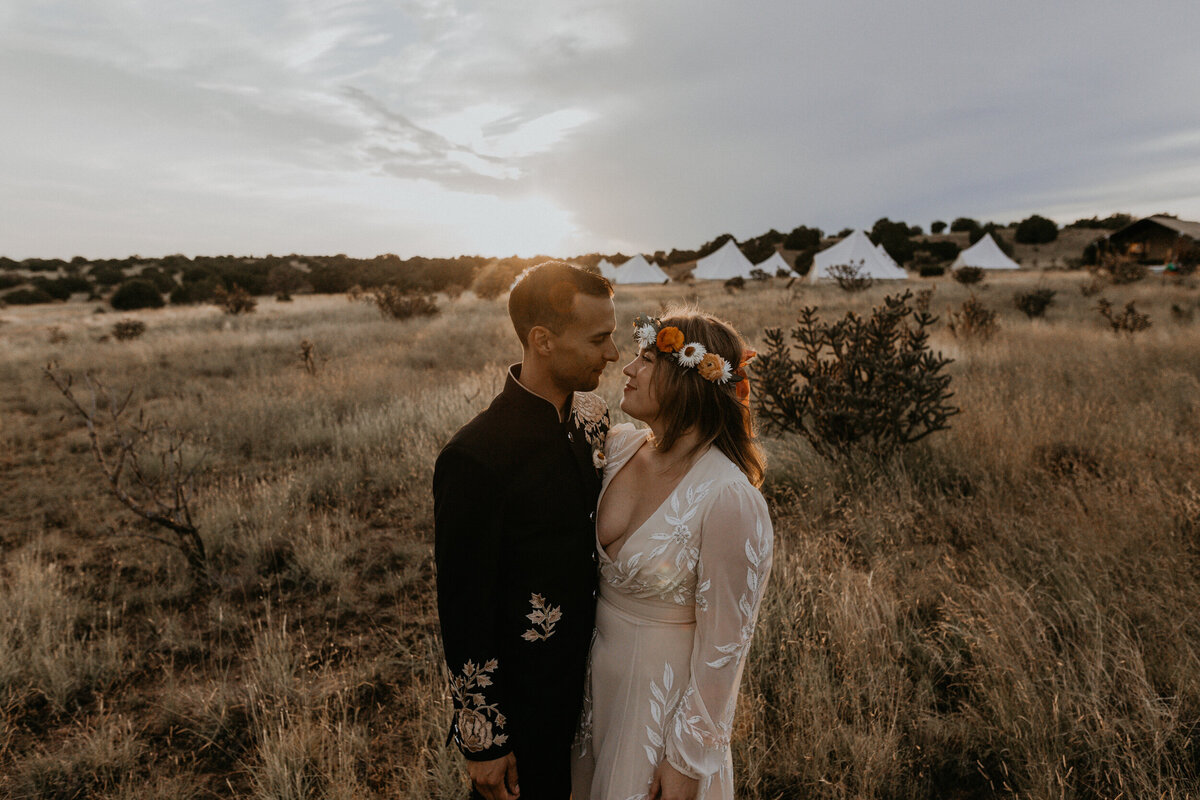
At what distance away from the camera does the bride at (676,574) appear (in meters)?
1.48

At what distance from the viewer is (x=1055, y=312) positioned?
1593 centimetres

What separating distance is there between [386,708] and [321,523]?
237cm

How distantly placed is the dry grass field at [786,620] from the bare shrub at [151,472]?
0.67 ft

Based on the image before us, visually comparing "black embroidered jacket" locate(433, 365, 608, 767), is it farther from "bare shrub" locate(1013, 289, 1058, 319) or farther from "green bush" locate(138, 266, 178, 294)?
"green bush" locate(138, 266, 178, 294)

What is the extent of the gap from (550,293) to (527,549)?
0.76m

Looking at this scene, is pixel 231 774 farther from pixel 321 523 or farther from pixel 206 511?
pixel 206 511

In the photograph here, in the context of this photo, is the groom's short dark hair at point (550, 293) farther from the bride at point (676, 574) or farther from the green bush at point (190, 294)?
the green bush at point (190, 294)

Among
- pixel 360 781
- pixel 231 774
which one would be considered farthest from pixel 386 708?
pixel 231 774

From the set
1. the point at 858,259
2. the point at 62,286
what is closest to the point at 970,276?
the point at 858,259

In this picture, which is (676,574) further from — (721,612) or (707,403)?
(707,403)

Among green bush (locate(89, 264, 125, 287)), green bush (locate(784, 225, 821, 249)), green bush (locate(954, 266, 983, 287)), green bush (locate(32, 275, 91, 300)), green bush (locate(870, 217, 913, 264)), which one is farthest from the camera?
green bush (locate(784, 225, 821, 249))

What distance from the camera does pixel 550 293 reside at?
5.55 feet

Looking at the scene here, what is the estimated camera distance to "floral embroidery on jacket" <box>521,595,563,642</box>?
1599mm

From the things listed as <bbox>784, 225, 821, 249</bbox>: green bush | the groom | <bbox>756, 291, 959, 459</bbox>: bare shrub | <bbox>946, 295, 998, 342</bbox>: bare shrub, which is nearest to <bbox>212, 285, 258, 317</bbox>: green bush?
<bbox>756, 291, 959, 459</bbox>: bare shrub
